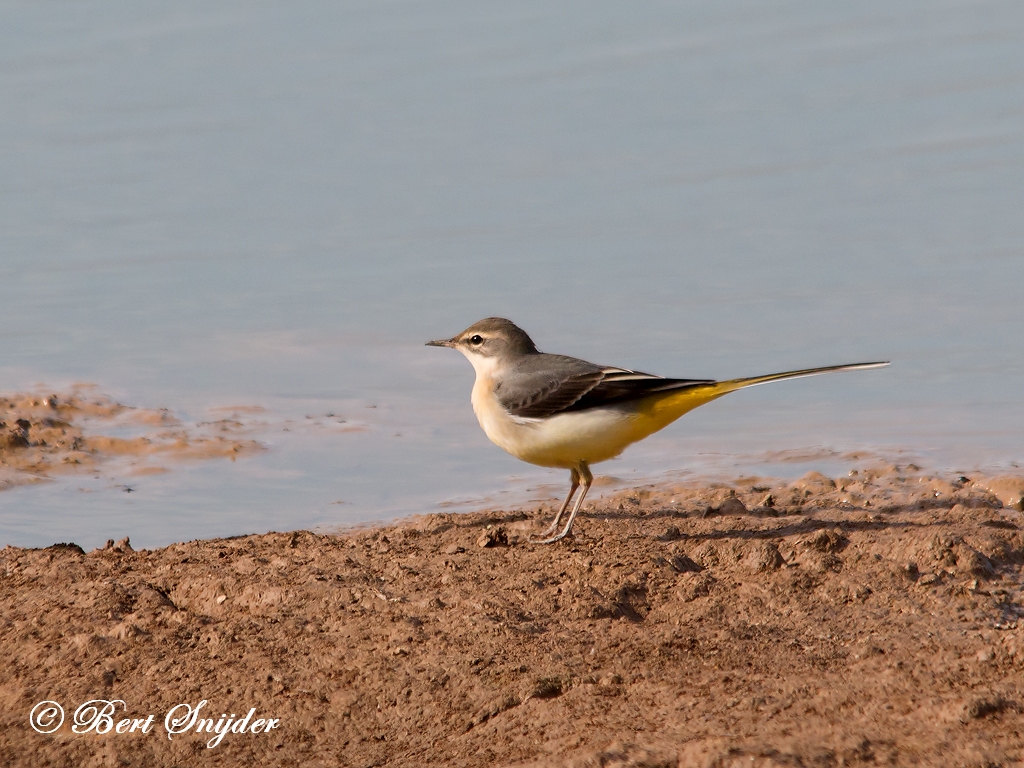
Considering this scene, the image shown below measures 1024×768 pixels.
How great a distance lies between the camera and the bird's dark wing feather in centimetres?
823

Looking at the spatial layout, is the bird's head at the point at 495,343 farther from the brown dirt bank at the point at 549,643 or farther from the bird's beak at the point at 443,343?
the brown dirt bank at the point at 549,643

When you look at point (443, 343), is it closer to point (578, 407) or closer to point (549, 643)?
point (578, 407)

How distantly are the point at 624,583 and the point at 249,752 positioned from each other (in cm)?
231

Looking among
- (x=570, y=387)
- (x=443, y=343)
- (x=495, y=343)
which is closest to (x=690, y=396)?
(x=570, y=387)

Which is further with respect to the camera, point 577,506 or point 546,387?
point 546,387

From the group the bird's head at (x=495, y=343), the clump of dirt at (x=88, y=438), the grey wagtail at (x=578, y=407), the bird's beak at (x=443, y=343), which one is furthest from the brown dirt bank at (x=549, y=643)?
the clump of dirt at (x=88, y=438)

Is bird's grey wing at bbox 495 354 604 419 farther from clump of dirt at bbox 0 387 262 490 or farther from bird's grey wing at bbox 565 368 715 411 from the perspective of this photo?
clump of dirt at bbox 0 387 262 490

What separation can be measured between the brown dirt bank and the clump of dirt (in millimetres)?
3330

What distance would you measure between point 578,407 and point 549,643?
2.31m

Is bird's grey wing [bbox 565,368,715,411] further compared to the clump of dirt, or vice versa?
the clump of dirt

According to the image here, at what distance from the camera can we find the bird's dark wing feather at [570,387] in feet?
27.0

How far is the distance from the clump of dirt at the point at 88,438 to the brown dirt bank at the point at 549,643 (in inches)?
131

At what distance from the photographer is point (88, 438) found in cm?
1188

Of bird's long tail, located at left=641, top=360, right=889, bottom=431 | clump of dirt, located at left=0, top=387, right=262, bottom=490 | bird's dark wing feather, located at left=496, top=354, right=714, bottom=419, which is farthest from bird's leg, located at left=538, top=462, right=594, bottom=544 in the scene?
clump of dirt, located at left=0, top=387, right=262, bottom=490
